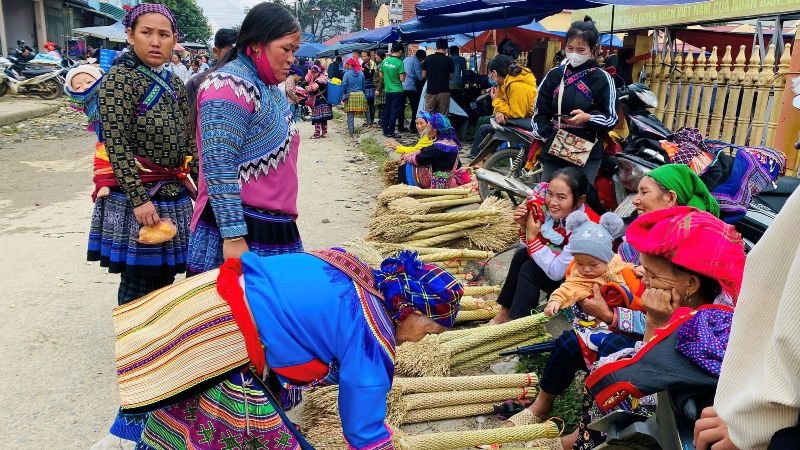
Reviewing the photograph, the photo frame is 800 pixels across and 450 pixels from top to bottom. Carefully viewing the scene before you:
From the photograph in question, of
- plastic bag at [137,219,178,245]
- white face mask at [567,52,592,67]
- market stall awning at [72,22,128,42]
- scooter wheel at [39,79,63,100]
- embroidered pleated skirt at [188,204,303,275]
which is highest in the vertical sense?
market stall awning at [72,22,128,42]

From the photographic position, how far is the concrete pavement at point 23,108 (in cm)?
1394

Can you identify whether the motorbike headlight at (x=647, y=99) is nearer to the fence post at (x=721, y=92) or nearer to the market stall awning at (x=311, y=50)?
the fence post at (x=721, y=92)

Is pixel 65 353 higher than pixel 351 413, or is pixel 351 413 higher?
pixel 351 413

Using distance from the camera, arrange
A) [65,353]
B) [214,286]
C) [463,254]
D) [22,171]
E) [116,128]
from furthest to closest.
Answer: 1. [22,171]
2. [463,254]
3. [65,353]
4. [116,128]
5. [214,286]

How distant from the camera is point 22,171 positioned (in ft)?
30.1

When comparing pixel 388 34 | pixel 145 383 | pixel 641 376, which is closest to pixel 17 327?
pixel 145 383

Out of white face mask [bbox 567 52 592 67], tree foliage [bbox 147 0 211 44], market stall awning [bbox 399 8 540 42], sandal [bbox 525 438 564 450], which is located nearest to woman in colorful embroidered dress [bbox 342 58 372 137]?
market stall awning [bbox 399 8 540 42]

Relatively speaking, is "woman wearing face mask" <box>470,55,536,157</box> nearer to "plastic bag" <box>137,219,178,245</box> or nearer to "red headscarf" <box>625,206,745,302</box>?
"plastic bag" <box>137,219,178,245</box>

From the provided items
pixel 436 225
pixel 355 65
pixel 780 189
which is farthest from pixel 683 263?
pixel 355 65

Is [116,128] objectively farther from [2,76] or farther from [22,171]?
[2,76]

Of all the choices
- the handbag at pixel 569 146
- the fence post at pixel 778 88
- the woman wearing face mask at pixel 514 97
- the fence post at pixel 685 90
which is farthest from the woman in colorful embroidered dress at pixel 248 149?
the fence post at pixel 685 90

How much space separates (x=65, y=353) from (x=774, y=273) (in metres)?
3.58

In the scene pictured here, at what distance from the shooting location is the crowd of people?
1531mm

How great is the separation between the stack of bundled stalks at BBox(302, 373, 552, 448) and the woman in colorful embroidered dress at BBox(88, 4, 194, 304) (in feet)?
3.63
